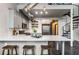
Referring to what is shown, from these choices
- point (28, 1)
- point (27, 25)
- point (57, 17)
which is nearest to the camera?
point (28, 1)

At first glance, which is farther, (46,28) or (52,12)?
(52,12)

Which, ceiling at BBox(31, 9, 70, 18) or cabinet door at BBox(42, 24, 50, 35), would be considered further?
ceiling at BBox(31, 9, 70, 18)

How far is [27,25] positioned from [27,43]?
1.25 feet

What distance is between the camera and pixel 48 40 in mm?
2924

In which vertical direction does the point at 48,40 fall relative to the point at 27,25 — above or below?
below

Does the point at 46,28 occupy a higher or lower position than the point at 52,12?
lower

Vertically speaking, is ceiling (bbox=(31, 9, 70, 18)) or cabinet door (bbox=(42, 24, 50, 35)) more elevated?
ceiling (bbox=(31, 9, 70, 18))

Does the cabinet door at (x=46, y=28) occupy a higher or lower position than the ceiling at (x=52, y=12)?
lower

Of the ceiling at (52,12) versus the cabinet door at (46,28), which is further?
the ceiling at (52,12)

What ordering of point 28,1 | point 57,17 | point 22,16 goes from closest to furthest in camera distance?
point 28,1 → point 57,17 → point 22,16

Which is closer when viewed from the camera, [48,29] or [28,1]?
[28,1]
